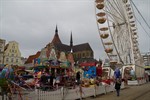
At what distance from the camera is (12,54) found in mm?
62000

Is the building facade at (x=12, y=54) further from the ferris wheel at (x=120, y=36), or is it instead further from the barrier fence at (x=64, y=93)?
the barrier fence at (x=64, y=93)

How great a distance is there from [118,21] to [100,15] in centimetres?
591

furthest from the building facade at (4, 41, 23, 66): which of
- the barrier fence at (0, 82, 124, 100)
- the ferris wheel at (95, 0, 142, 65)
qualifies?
the barrier fence at (0, 82, 124, 100)

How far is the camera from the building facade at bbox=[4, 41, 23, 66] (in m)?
59.9

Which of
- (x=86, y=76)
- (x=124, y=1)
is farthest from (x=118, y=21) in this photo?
(x=86, y=76)

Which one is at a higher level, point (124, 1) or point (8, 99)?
point (124, 1)

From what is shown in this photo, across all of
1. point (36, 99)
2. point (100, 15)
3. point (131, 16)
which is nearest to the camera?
point (36, 99)

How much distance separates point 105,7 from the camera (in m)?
29.1

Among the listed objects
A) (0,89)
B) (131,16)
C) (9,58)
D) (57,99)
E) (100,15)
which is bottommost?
(57,99)

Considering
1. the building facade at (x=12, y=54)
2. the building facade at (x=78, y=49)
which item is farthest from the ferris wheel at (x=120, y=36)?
the building facade at (x=78, y=49)

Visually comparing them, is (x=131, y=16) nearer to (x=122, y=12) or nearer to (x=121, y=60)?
(x=122, y=12)

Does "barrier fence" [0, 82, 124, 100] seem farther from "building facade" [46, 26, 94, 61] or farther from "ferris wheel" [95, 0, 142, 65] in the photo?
"building facade" [46, 26, 94, 61]

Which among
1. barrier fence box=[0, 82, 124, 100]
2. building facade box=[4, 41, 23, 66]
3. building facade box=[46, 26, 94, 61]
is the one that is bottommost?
barrier fence box=[0, 82, 124, 100]

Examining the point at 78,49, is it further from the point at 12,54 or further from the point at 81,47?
the point at 12,54
